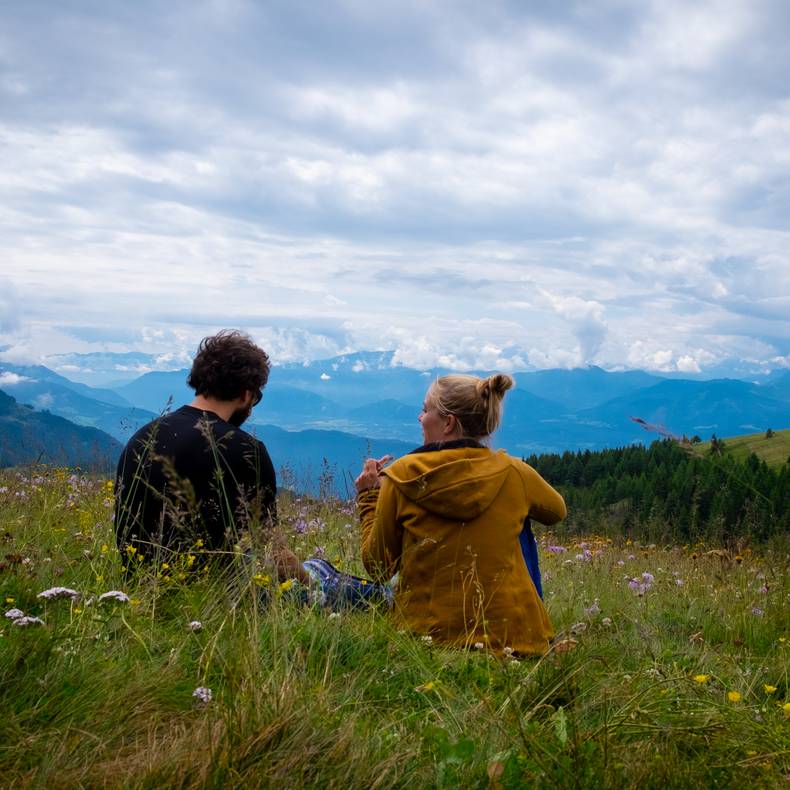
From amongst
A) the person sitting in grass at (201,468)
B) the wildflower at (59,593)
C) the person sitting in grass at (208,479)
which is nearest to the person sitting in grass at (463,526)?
the person sitting in grass at (208,479)

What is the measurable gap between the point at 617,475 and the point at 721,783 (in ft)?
317

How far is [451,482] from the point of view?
411cm

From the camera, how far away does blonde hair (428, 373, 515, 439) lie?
432 centimetres

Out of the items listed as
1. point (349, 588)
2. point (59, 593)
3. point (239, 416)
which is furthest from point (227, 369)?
point (59, 593)

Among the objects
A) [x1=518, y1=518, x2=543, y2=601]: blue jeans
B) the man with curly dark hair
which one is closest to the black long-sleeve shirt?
the man with curly dark hair

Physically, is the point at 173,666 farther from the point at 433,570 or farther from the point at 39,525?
the point at 39,525

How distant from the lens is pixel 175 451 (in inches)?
179

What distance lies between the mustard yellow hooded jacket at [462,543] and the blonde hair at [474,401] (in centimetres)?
17

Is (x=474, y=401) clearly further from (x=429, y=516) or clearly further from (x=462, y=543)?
(x=462, y=543)

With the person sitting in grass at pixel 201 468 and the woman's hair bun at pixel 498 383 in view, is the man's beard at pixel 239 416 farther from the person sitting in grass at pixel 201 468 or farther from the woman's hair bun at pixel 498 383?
the woman's hair bun at pixel 498 383

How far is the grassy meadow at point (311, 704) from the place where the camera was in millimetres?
2133

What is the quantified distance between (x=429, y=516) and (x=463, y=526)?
206mm

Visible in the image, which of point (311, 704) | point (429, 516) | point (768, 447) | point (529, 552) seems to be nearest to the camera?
point (311, 704)

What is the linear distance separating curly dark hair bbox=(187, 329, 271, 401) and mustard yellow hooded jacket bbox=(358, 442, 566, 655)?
1.31m
